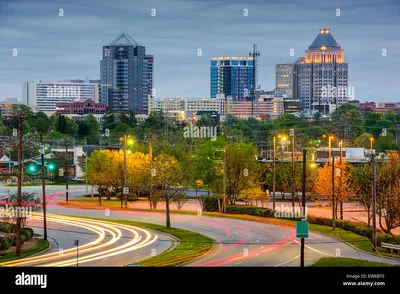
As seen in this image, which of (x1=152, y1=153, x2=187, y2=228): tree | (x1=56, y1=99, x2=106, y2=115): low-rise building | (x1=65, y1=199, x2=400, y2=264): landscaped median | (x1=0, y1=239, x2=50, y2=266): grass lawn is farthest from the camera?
(x1=56, y1=99, x2=106, y2=115): low-rise building

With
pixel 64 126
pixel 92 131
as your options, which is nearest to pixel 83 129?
pixel 92 131

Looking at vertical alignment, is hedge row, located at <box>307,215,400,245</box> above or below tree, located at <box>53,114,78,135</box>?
below

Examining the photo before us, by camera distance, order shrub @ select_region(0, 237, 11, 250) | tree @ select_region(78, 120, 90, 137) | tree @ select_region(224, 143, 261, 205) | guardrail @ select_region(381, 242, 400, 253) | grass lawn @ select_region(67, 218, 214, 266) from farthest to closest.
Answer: tree @ select_region(78, 120, 90, 137), tree @ select_region(224, 143, 261, 205), shrub @ select_region(0, 237, 11, 250), guardrail @ select_region(381, 242, 400, 253), grass lawn @ select_region(67, 218, 214, 266)

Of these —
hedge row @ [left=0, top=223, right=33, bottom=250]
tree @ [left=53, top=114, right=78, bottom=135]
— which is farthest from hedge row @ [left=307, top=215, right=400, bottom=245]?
tree @ [left=53, top=114, right=78, bottom=135]

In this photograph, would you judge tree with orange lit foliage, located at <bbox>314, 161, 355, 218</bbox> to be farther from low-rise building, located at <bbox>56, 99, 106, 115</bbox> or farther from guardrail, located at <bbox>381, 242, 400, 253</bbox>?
low-rise building, located at <bbox>56, 99, 106, 115</bbox>

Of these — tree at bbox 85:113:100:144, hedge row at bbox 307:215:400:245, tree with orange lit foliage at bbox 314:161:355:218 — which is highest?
tree at bbox 85:113:100:144

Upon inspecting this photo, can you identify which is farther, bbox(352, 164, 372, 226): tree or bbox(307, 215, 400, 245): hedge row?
bbox(352, 164, 372, 226): tree

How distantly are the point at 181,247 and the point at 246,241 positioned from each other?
146 inches

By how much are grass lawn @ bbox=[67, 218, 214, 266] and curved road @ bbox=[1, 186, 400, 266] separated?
0.44 m

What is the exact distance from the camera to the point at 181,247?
28.3 m

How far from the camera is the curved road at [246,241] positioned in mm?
25234

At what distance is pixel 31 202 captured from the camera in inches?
1481

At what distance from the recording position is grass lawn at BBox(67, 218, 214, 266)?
23.5 meters

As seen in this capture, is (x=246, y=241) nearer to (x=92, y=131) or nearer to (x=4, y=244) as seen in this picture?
(x=4, y=244)
